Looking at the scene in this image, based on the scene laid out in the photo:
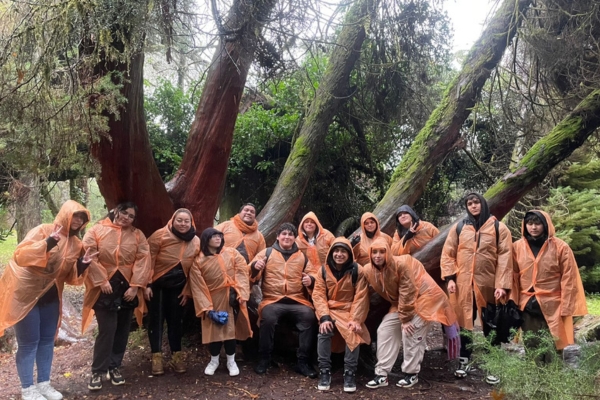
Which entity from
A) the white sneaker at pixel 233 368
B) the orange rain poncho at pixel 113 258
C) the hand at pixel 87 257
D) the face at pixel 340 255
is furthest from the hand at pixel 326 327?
the hand at pixel 87 257

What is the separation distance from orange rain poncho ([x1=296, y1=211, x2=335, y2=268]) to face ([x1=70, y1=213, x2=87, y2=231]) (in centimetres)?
251

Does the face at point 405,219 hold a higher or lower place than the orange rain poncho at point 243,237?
higher

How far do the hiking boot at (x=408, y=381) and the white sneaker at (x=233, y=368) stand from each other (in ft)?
5.70

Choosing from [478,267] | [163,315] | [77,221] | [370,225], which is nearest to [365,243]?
[370,225]

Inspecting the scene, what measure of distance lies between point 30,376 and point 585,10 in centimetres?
758

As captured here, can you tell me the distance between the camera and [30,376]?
3945mm

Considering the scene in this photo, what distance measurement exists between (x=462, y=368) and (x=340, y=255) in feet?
6.20

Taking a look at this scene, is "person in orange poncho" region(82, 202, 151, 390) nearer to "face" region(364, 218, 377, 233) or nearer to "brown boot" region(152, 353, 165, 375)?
"brown boot" region(152, 353, 165, 375)

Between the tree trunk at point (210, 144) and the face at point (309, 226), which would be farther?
the face at point (309, 226)

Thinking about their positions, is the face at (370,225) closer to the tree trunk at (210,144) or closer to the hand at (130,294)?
the tree trunk at (210,144)

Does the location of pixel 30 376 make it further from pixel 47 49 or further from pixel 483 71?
pixel 483 71

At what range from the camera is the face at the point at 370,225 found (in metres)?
5.48

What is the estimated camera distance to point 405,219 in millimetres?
5625

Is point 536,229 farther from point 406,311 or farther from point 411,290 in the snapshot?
point 406,311
